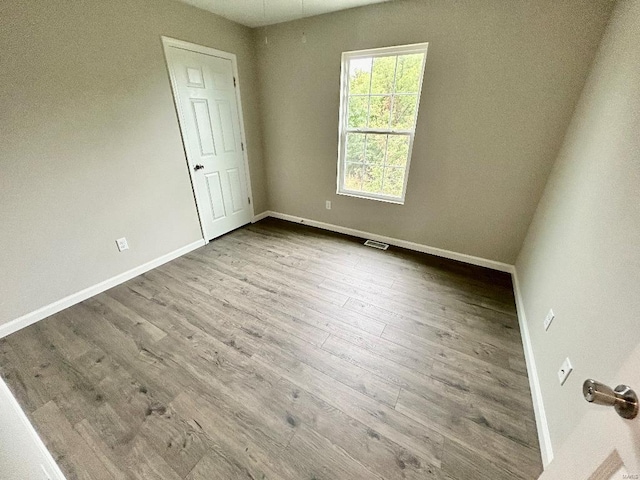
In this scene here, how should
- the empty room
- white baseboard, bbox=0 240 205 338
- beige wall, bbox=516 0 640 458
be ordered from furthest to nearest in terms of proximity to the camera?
white baseboard, bbox=0 240 205 338 < the empty room < beige wall, bbox=516 0 640 458

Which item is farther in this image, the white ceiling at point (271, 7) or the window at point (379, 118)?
the window at point (379, 118)

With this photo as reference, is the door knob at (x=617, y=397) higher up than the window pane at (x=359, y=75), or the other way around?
the window pane at (x=359, y=75)

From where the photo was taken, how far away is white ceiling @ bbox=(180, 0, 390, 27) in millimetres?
2363

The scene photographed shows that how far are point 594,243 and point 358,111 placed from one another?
7.79ft

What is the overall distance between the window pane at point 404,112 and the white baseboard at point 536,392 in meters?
1.92

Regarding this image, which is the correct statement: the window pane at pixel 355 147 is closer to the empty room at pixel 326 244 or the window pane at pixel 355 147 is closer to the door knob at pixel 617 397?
the empty room at pixel 326 244

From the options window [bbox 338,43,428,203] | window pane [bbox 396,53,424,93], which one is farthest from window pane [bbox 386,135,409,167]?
window pane [bbox 396,53,424,93]

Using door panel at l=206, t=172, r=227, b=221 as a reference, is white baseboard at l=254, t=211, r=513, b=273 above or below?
below

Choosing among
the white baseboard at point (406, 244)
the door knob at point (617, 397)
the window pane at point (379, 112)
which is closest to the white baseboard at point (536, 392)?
the white baseboard at point (406, 244)

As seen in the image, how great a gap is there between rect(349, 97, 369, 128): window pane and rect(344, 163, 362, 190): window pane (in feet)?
1.47

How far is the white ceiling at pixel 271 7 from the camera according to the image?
2363 mm

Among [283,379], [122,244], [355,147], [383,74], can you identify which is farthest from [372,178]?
[122,244]

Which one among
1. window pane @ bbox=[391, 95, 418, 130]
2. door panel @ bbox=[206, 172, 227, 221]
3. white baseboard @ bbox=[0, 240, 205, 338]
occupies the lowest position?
white baseboard @ bbox=[0, 240, 205, 338]

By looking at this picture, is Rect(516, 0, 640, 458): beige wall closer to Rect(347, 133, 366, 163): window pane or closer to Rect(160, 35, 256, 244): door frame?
Rect(347, 133, 366, 163): window pane
